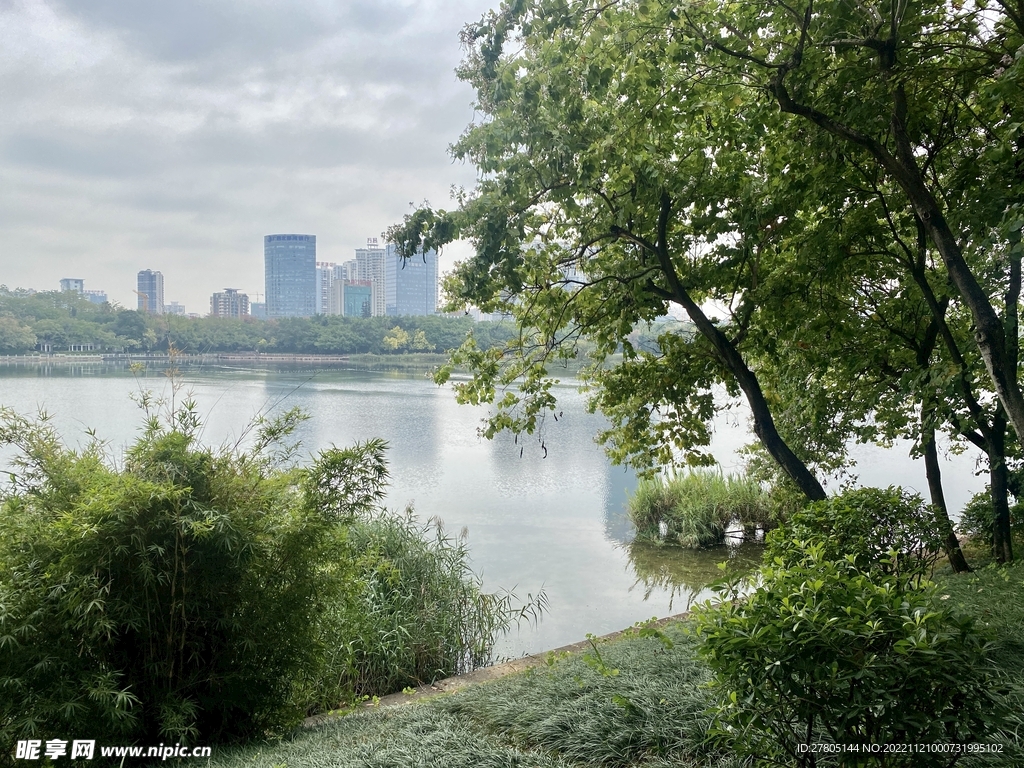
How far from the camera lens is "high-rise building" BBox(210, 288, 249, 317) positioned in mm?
18991

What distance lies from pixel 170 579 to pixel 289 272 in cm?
2512

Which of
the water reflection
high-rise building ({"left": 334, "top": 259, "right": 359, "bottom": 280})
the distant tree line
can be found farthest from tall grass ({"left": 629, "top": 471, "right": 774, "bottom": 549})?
high-rise building ({"left": 334, "top": 259, "right": 359, "bottom": 280})

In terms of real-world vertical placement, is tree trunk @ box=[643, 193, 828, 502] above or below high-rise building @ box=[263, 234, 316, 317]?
below

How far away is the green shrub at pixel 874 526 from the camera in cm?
315

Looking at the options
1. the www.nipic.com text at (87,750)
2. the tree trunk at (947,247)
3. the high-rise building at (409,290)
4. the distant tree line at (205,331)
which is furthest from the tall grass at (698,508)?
the high-rise building at (409,290)

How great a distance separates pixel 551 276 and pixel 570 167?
114cm

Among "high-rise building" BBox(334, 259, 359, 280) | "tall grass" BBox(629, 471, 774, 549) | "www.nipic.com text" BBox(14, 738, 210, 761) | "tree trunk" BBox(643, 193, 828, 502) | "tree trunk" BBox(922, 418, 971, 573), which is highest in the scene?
"high-rise building" BBox(334, 259, 359, 280)

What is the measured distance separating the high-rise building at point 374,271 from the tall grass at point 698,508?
1154 cm

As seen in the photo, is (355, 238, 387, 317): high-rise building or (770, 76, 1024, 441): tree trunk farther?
(355, 238, 387, 317): high-rise building

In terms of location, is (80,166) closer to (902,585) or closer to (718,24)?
(718,24)

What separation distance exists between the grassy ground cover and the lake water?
1.29m

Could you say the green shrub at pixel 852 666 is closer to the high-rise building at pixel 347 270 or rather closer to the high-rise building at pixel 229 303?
the high-rise building at pixel 229 303

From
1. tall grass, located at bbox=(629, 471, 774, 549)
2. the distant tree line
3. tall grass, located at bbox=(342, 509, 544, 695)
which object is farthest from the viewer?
the distant tree line

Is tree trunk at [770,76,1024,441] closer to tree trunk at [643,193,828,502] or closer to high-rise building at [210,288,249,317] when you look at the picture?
tree trunk at [643,193,828,502]
